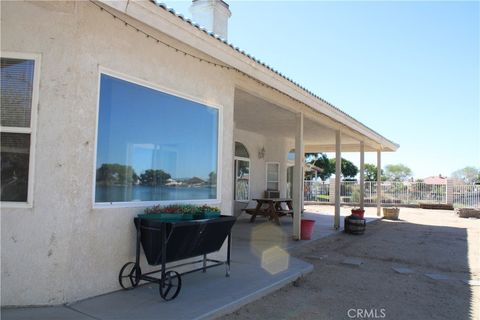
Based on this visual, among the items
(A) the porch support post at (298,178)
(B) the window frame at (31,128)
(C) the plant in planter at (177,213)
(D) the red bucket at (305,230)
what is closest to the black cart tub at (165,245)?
(C) the plant in planter at (177,213)

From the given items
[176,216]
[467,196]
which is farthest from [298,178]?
[467,196]

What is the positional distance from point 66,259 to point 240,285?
2.20 meters

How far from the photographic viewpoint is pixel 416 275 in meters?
6.96

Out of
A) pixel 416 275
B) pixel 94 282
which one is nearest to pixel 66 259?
pixel 94 282

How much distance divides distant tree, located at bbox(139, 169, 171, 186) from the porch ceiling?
2.93m

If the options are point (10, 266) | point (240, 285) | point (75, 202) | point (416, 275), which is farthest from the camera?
point (416, 275)

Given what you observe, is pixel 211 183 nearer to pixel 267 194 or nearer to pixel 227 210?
pixel 227 210

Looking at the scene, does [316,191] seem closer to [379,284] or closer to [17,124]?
[379,284]

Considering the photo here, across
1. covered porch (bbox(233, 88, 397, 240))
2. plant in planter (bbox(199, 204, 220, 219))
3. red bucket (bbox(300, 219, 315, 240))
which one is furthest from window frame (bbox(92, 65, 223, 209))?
red bucket (bbox(300, 219, 315, 240))

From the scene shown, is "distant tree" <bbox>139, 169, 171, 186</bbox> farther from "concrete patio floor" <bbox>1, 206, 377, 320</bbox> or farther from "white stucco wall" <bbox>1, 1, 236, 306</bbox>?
"concrete patio floor" <bbox>1, 206, 377, 320</bbox>

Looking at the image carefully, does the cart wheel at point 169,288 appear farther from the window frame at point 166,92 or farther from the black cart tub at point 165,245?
the window frame at point 166,92

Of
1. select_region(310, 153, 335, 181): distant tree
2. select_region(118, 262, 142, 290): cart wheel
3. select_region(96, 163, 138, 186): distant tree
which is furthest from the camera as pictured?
select_region(310, 153, 335, 181): distant tree

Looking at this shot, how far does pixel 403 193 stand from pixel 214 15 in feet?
72.4

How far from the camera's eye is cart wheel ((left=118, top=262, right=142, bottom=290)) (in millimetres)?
4601
